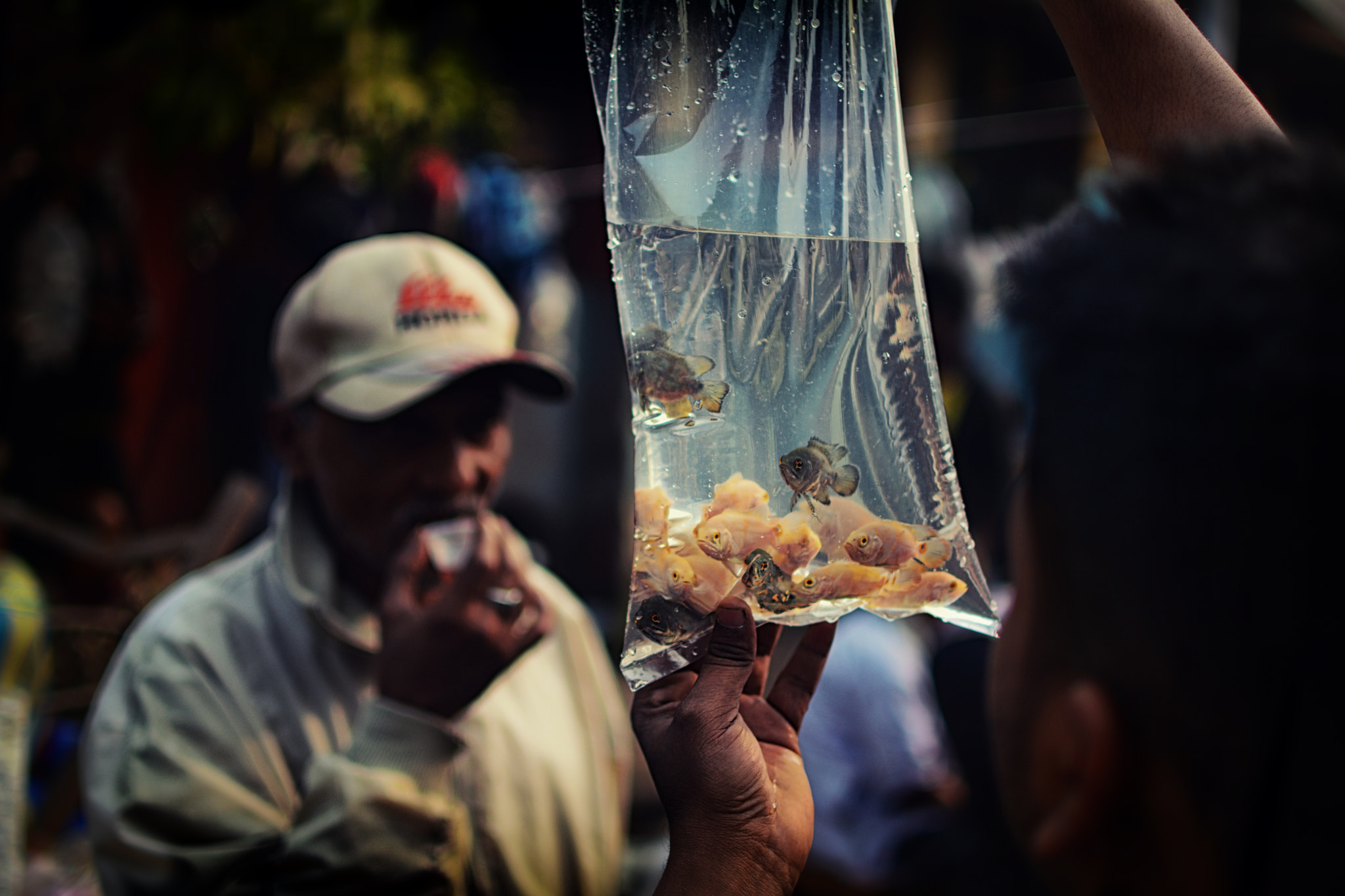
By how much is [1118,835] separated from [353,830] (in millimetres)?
1132

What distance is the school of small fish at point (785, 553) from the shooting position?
0.96 metres

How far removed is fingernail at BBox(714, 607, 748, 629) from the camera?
3.17 feet

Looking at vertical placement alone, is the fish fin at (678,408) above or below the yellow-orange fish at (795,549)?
above

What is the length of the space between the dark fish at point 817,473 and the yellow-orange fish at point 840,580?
7cm

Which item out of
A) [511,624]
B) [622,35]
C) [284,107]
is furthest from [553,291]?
[622,35]

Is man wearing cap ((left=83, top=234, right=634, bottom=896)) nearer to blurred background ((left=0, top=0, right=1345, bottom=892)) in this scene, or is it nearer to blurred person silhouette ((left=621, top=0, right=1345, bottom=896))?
blurred person silhouette ((left=621, top=0, right=1345, bottom=896))

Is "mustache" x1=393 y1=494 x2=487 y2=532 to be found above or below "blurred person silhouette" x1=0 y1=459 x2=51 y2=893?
above

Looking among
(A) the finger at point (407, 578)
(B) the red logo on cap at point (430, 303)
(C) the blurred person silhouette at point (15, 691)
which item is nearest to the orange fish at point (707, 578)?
(A) the finger at point (407, 578)

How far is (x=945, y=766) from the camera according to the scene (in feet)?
10.3

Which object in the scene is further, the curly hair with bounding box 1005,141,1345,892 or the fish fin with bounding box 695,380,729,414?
the fish fin with bounding box 695,380,729,414

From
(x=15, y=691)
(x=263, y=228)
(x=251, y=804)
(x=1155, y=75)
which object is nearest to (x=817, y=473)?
(x=1155, y=75)

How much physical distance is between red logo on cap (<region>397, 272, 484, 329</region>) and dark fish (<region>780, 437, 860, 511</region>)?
109 cm

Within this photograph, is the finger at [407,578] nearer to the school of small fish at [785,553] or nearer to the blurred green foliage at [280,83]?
the school of small fish at [785,553]

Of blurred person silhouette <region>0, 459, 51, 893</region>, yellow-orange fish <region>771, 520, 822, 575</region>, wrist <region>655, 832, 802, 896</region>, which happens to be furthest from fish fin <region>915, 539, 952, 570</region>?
blurred person silhouette <region>0, 459, 51, 893</region>
